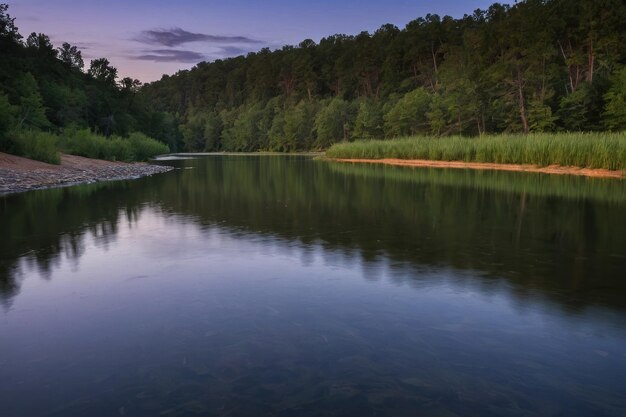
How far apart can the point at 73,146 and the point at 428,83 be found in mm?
64922

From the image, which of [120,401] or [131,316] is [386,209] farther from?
[120,401]

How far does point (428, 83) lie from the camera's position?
92.0 m

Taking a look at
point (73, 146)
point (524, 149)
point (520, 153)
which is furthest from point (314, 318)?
point (73, 146)

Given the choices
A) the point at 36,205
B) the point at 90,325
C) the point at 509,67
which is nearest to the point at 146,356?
the point at 90,325

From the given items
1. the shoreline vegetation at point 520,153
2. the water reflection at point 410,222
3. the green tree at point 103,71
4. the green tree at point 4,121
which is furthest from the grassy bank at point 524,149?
the green tree at point 103,71

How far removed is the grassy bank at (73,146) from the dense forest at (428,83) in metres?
38.8

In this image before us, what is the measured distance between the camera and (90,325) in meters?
6.65

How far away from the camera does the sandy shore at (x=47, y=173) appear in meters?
25.4

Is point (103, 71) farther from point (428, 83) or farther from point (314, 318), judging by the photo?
point (314, 318)

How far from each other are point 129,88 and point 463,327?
94.1 meters

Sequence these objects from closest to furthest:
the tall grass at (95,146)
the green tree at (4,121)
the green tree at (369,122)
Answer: the green tree at (4,121)
the tall grass at (95,146)
the green tree at (369,122)

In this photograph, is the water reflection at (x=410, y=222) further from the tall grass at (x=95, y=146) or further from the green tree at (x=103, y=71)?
the green tree at (x=103, y=71)

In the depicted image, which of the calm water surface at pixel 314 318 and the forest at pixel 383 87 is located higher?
the forest at pixel 383 87

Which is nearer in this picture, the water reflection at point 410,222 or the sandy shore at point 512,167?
the water reflection at point 410,222
